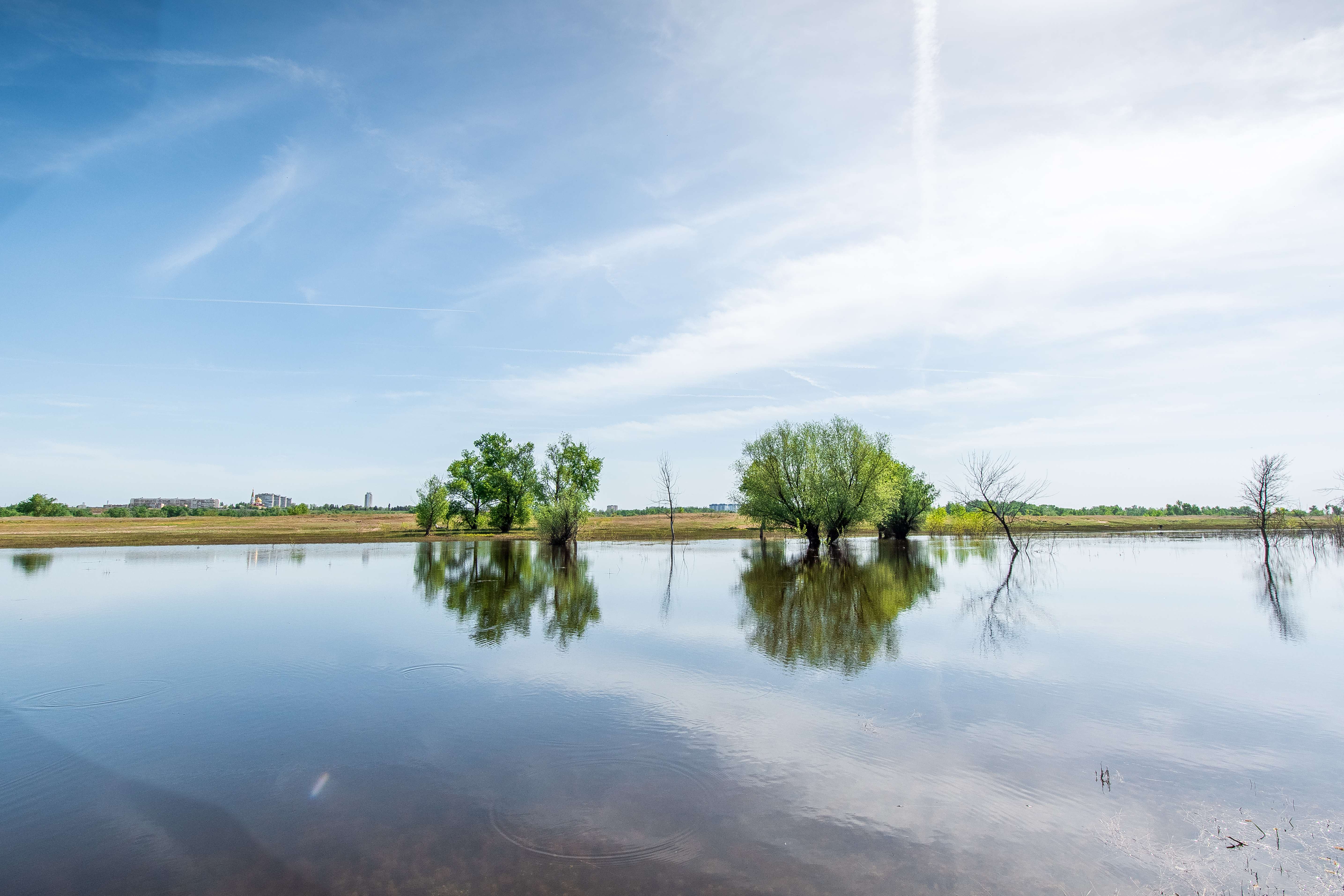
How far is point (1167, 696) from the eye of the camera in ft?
33.2

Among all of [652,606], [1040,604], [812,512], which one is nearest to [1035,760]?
[652,606]

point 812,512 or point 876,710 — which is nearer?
point 876,710

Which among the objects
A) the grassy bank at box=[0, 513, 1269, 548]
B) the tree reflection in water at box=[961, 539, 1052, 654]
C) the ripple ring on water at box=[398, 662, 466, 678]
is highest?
the grassy bank at box=[0, 513, 1269, 548]

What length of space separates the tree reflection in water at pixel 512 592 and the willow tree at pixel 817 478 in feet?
53.5

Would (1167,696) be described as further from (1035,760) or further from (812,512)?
(812,512)

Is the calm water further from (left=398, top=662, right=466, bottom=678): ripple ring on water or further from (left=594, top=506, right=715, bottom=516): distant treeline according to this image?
(left=594, top=506, right=715, bottom=516): distant treeline

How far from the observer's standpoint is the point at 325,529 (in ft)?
251

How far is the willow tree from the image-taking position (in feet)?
157

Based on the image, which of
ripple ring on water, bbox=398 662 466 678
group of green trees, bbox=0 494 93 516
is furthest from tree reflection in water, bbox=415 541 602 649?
group of green trees, bbox=0 494 93 516

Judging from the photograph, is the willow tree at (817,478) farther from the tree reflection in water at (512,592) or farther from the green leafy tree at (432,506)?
the green leafy tree at (432,506)

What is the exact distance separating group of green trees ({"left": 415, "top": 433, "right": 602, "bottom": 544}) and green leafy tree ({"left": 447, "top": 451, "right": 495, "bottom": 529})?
6cm

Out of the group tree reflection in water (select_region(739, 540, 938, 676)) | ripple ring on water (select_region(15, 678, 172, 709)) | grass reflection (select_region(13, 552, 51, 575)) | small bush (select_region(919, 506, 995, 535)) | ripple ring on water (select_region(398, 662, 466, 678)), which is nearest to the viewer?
ripple ring on water (select_region(15, 678, 172, 709))

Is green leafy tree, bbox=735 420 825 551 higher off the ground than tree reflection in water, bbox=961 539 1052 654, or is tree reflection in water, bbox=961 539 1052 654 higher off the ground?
green leafy tree, bbox=735 420 825 551

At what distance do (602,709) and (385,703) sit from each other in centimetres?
355
